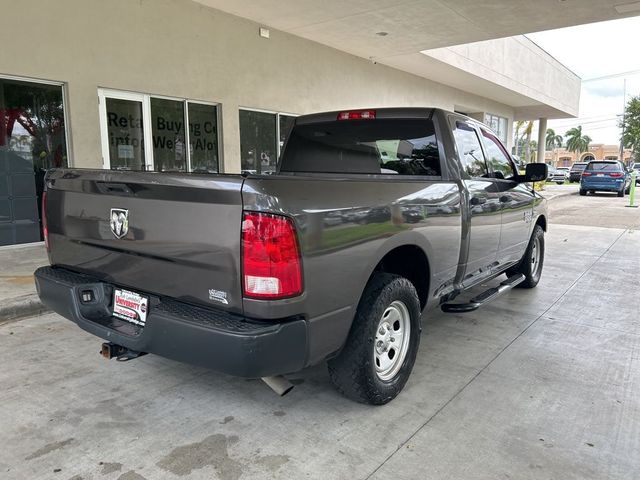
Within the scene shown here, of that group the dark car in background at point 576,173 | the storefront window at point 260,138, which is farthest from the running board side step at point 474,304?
the dark car in background at point 576,173

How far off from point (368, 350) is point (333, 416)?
533 mm

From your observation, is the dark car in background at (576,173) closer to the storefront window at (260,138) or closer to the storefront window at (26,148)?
the storefront window at (260,138)

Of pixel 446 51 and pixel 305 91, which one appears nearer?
pixel 305 91

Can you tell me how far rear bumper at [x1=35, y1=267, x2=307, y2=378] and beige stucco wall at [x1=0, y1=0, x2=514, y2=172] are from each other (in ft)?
20.2

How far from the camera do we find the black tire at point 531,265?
6231mm

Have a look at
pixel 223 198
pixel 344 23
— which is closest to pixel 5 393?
pixel 223 198

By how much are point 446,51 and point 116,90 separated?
32.4 feet

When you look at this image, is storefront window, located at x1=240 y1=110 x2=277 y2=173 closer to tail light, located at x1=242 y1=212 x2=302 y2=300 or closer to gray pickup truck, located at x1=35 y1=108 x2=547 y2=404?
gray pickup truck, located at x1=35 y1=108 x2=547 y2=404

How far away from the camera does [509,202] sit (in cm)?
511

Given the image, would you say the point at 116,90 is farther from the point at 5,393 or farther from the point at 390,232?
the point at 390,232

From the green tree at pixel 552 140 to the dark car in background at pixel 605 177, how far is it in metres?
95.7

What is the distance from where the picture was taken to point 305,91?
12.2m

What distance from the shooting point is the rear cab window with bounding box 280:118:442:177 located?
417 cm

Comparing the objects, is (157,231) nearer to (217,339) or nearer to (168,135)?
(217,339)
